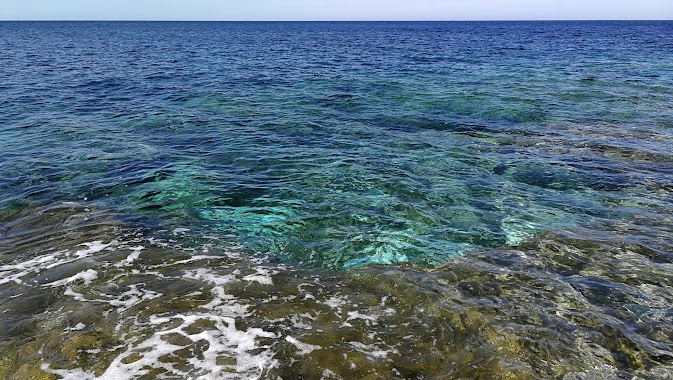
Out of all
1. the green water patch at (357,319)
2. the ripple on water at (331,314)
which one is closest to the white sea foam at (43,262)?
the ripple on water at (331,314)

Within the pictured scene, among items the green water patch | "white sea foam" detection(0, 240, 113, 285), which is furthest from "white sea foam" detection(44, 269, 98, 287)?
"white sea foam" detection(0, 240, 113, 285)

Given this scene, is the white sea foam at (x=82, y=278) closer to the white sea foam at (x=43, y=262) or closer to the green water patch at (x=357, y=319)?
the green water patch at (x=357, y=319)

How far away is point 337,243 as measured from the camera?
10.2 metres

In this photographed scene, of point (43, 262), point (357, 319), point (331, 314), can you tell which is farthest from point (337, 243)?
point (43, 262)

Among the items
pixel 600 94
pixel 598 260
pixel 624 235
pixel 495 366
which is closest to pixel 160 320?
pixel 495 366

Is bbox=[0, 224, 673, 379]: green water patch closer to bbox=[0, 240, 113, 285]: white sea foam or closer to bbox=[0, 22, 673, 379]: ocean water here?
bbox=[0, 22, 673, 379]: ocean water

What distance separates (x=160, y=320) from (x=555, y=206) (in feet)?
34.0

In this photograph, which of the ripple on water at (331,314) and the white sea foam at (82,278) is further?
the white sea foam at (82,278)

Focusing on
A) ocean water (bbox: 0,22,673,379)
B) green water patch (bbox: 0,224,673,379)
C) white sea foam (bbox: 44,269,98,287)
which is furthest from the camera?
white sea foam (bbox: 44,269,98,287)

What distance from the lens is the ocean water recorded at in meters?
6.66

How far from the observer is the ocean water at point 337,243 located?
262 inches

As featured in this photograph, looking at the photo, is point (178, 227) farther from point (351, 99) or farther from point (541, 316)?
point (351, 99)

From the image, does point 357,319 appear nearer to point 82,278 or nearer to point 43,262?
point 82,278

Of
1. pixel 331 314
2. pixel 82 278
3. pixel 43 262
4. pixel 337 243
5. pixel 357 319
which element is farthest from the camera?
pixel 337 243
